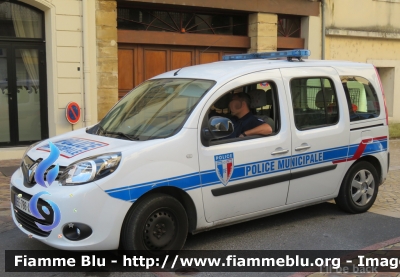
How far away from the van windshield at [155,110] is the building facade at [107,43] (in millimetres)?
5095

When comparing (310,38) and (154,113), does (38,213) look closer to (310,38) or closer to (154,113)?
(154,113)

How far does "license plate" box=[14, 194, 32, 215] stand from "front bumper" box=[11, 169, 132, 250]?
0.63 feet

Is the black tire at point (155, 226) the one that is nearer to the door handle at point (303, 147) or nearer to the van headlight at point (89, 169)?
the van headlight at point (89, 169)

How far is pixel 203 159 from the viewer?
4.93 metres

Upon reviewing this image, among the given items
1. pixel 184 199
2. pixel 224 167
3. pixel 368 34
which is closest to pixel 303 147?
pixel 224 167

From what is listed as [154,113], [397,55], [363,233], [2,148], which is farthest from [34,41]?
[397,55]

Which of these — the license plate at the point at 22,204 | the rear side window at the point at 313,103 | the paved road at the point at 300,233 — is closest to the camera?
the license plate at the point at 22,204

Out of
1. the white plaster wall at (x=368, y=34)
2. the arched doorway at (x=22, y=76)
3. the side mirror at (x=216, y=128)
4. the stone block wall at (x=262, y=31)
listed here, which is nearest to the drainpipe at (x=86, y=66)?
the arched doorway at (x=22, y=76)

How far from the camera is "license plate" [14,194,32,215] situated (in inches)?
182

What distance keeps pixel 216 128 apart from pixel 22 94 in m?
6.74

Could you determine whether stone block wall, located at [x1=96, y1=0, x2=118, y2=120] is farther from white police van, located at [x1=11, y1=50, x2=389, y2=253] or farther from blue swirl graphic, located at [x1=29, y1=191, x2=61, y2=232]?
blue swirl graphic, located at [x1=29, y1=191, x2=61, y2=232]

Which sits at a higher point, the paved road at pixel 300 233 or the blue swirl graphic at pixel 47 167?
the blue swirl graphic at pixel 47 167

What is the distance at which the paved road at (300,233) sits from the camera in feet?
17.5

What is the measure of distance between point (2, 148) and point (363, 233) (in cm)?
735
